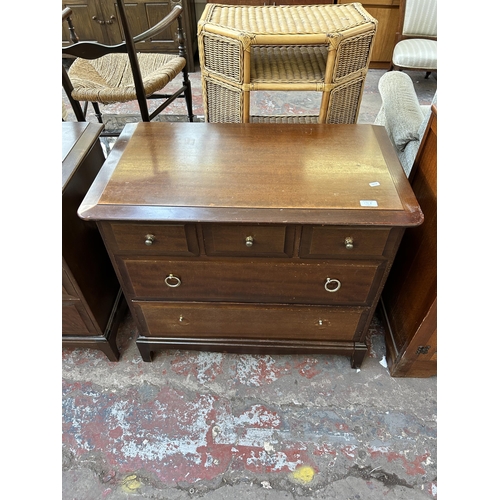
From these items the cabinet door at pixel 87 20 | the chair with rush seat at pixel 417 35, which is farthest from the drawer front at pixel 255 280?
the cabinet door at pixel 87 20

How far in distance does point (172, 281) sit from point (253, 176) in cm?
43

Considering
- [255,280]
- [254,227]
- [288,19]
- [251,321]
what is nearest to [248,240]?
[254,227]

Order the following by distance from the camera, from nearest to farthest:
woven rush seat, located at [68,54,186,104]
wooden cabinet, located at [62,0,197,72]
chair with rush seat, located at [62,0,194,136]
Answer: chair with rush seat, located at [62,0,194,136] → woven rush seat, located at [68,54,186,104] → wooden cabinet, located at [62,0,197,72]

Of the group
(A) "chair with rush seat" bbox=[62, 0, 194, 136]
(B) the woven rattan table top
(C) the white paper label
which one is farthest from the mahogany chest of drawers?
(A) "chair with rush seat" bbox=[62, 0, 194, 136]

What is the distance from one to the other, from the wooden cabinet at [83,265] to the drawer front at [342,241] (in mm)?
774

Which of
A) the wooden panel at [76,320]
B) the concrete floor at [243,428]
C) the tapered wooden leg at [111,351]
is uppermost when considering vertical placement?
the wooden panel at [76,320]

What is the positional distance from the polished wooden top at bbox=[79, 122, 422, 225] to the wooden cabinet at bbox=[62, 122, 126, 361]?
16 centimetres

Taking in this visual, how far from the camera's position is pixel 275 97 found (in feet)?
10.4

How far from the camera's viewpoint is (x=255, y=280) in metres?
1.18

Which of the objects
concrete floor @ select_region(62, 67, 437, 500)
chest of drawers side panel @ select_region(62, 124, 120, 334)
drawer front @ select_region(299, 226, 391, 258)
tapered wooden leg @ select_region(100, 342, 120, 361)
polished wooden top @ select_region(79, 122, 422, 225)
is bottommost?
concrete floor @ select_region(62, 67, 437, 500)

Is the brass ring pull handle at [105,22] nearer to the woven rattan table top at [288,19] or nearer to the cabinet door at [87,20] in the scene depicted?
the cabinet door at [87,20]

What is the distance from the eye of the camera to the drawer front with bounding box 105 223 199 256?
1025 mm

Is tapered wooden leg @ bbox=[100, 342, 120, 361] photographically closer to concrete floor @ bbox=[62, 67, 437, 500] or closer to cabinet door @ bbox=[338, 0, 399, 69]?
concrete floor @ bbox=[62, 67, 437, 500]

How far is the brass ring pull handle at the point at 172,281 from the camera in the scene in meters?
1.17
